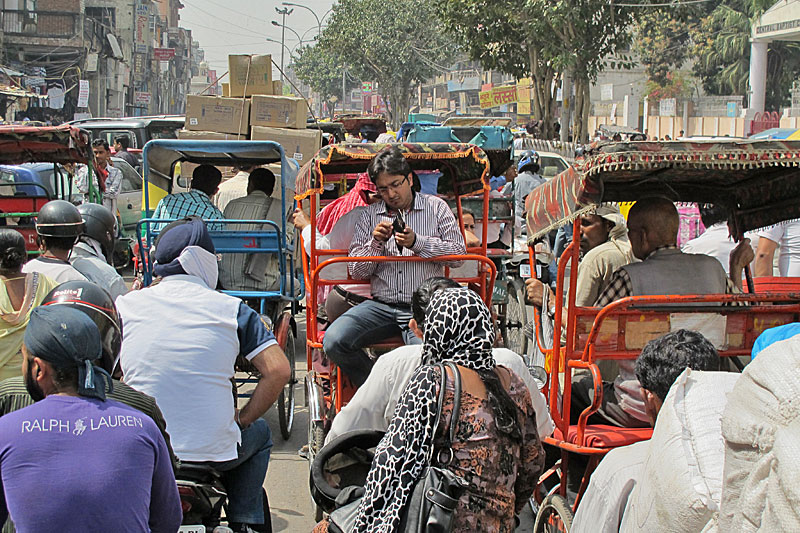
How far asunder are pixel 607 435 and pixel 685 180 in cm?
178

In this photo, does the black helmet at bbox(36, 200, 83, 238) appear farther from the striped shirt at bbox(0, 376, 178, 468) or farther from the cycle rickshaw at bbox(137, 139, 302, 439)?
the striped shirt at bbox(0, 376, 178, 468)

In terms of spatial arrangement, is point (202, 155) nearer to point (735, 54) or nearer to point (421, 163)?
point (421, 163)

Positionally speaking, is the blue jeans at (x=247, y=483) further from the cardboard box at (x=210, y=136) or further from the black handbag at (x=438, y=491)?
the cardboard box at (x=210, y=136)

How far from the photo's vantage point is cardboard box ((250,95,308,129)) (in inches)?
556

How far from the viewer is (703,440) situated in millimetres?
2125

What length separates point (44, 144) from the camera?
9.15 meters

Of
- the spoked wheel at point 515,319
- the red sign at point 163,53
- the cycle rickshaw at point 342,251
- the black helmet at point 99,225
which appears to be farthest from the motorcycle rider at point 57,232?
the red sign at point 163,53

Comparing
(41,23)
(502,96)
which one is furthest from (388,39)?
(502,96)

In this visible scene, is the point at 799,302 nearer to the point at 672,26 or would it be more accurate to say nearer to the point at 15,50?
the point at 15,50

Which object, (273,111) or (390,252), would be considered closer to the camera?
(390,252)

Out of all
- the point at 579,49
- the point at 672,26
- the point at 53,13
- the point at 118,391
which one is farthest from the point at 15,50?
the point at 118,391

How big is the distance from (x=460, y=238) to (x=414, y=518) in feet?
9.89

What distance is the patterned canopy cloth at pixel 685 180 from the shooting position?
172 inches

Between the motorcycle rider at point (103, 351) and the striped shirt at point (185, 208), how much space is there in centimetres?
424
